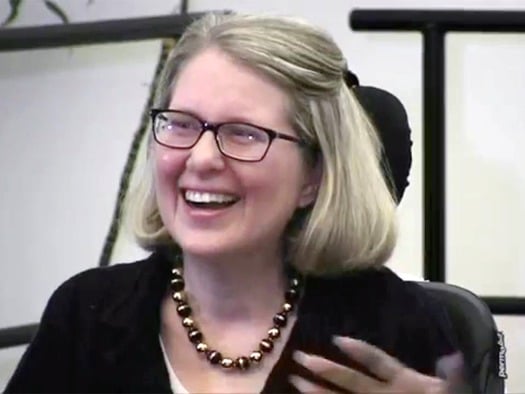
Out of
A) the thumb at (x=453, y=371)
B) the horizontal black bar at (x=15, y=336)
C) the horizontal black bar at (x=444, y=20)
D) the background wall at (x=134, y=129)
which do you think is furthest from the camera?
the background wall at (x=134, y=129)

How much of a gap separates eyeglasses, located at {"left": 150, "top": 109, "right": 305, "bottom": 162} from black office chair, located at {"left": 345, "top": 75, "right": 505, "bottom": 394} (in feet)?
0.59

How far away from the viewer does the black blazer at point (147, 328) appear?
1321mm

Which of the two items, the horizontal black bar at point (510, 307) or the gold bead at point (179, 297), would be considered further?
the horizontal black bar at point (510, 307)

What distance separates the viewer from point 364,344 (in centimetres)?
130

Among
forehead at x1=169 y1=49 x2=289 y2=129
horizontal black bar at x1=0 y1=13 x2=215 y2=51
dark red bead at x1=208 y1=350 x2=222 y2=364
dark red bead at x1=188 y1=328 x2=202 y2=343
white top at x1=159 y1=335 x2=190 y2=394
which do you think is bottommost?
white top at x1=159 y1=335 x2=190 y2=394

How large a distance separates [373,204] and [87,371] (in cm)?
41

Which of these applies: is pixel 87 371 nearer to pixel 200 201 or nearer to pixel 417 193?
pixel 200 201

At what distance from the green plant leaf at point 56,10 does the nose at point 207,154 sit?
5.98ft

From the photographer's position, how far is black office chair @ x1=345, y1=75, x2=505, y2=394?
148cm

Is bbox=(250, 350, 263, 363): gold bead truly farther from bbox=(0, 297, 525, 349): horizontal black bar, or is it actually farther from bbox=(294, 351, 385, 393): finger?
bbox=(0, 297, 525, 349): horizontal black bar

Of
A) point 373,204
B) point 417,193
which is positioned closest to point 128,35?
point 417,193

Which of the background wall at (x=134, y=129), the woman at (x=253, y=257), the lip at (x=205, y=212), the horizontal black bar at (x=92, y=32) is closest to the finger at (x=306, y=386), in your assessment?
the woman at (x=253, y=257)

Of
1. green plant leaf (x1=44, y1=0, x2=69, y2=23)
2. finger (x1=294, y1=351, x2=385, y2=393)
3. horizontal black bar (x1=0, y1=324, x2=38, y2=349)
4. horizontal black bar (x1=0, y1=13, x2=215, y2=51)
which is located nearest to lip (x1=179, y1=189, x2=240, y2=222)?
finger (x1=294, y1=351, x2=385, y2=393)

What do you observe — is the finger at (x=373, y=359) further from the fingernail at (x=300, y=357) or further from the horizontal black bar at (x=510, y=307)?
the horizontal black bar at (x=510, y=307)
